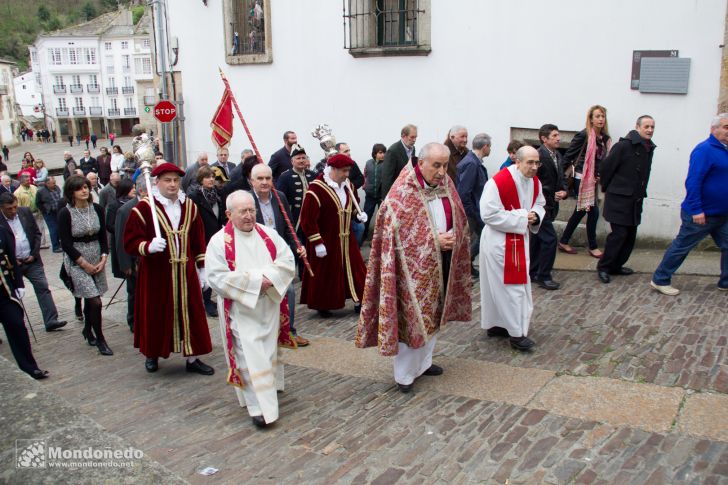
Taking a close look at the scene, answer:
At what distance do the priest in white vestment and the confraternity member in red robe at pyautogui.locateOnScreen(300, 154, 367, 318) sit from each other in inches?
88.5

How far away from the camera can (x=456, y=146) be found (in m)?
8.56

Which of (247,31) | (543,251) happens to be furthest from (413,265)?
(247,31)

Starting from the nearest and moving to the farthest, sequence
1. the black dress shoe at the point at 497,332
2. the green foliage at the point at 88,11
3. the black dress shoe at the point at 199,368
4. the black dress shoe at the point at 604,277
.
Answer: the black dress shoe at the point at 199,368 < the black dress shoe at the point at 497,332 < the black dress shoe at the point at 604,277 < the green foliage at the point at 88,11

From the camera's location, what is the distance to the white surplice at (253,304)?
4812 mm

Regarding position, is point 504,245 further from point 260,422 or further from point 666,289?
point 260,422

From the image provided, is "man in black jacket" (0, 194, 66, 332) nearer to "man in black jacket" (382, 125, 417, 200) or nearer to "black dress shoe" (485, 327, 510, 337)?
"man in black jacket" (382, 125, 417, 200)

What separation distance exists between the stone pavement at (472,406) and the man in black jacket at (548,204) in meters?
0.60

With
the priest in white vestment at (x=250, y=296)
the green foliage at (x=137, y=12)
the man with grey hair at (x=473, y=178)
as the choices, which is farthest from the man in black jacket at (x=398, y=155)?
the green foliage at (x=137, y=12)

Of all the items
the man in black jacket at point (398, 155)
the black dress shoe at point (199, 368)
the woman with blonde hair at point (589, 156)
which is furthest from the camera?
the man in black jacket at point (398, 155)

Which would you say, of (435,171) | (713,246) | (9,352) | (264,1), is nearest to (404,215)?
(435,171)

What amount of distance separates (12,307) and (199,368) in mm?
1713

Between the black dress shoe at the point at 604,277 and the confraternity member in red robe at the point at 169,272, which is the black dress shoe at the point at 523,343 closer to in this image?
the black dress shoe at the point at 604,277

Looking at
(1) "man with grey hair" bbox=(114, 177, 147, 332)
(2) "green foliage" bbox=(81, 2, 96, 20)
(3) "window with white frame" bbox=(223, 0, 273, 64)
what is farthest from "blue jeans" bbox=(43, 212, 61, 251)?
(2) "green foliage" bbox=(81, 2, 96, 20)

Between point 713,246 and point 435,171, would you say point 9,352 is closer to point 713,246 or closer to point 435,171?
point 435,171
